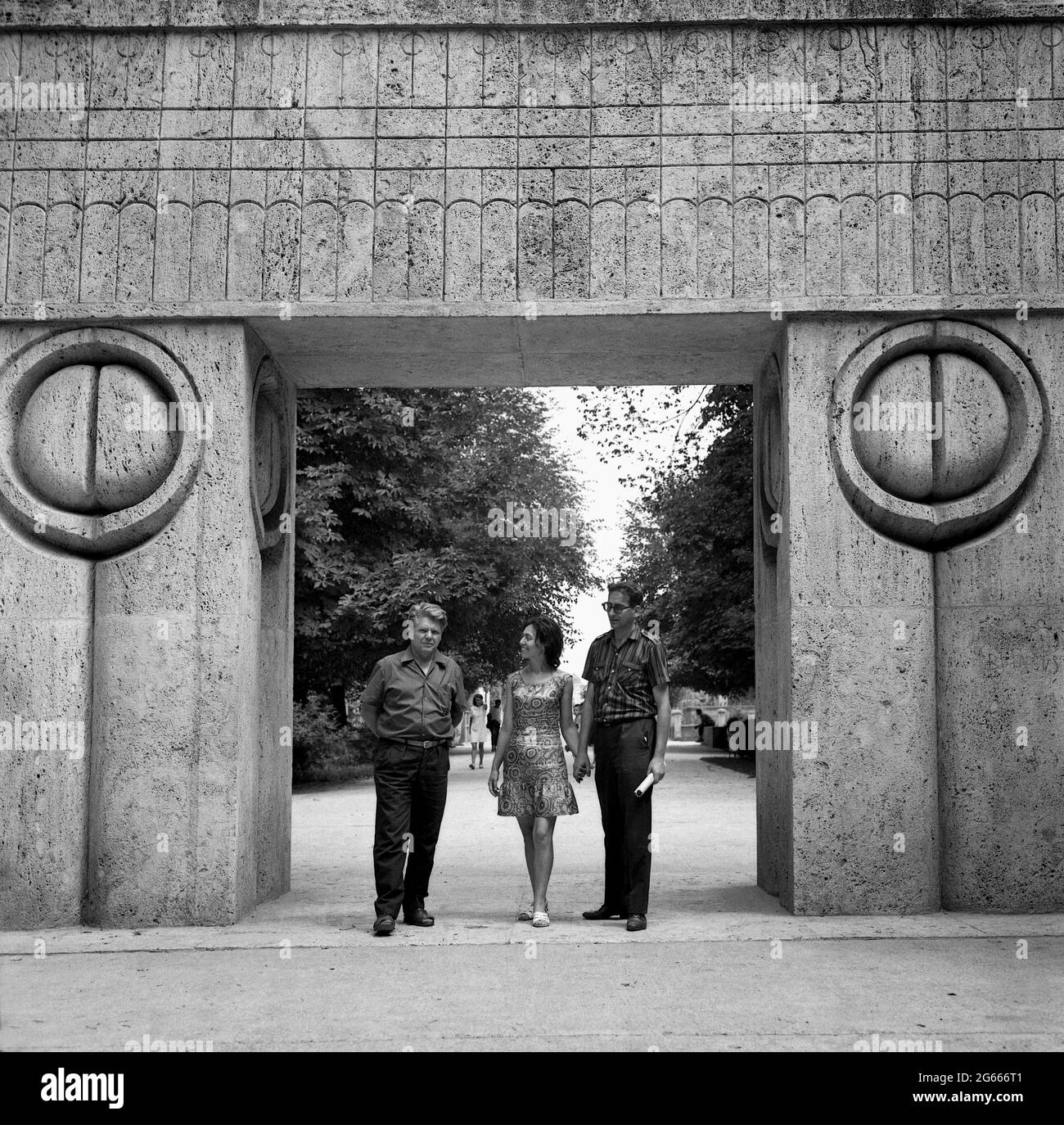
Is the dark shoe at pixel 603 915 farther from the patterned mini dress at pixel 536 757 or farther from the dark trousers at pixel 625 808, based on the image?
the patterned mini dress at pixel 536 757

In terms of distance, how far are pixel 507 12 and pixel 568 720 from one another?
444 cm

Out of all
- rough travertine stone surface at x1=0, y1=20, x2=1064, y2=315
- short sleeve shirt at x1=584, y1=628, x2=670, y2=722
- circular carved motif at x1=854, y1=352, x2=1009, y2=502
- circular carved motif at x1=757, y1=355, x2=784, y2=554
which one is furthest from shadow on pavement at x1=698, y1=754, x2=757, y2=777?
rough travertine stone surface at x1=0, y1=20, x2=1064, y2=315

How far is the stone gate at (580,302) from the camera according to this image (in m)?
8.48

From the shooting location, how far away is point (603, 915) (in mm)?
8523

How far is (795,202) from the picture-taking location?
8.72 m

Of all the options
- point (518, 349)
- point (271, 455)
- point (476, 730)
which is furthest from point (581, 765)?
point (476, 730)

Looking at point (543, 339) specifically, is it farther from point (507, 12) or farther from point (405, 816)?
point (405, 816)

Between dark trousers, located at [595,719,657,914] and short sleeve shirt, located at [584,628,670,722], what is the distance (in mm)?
71

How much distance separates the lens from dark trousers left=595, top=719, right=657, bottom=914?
323 inches

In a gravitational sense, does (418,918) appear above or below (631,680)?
below

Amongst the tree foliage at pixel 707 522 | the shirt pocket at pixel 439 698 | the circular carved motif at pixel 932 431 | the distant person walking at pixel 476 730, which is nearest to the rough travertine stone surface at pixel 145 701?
the shirt pocket at pixel 439 698
